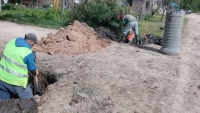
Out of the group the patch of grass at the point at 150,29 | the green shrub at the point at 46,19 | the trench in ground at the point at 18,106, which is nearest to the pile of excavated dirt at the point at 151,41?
the patch of grass at the point at 150,29

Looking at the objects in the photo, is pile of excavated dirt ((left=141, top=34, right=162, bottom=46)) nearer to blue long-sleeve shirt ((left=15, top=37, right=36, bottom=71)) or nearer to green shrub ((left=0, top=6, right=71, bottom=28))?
green shrub ((left=0, top=6, right=71, bottom=28))

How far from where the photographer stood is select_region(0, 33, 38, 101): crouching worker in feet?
16.2

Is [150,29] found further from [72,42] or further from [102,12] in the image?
[72,42]

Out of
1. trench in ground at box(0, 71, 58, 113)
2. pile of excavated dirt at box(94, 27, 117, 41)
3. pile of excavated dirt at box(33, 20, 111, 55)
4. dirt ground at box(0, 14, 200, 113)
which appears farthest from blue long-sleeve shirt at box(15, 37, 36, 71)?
pile of excavated dirt at box(94, 27, 117, 41)

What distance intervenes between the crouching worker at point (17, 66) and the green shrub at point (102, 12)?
7871 mm

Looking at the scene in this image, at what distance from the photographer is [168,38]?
994cm

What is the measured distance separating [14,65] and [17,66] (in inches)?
2.1

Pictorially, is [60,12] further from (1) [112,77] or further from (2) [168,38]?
(1) [112,77]

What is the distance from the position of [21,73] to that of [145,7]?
2784cm

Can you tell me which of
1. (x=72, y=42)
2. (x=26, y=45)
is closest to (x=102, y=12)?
(x=72, y=42)

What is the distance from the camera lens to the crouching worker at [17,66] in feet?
16.2

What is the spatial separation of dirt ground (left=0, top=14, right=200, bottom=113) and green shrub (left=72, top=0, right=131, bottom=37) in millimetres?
3491

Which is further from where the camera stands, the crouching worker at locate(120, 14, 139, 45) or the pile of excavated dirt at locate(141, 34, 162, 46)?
the pile of excavated dirt at locate(141, 34, 162, 46)

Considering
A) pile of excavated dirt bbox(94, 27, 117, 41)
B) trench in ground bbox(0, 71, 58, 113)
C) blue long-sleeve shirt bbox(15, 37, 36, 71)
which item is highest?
blue long-sleeve shirt bbox(15, 37, 36, 71)
